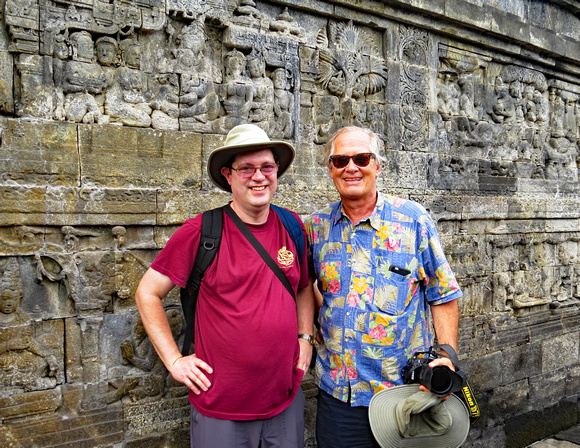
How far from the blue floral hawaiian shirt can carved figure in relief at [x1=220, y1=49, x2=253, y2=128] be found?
1740 millimetres

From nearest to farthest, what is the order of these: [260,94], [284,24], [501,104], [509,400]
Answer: [260,94]
[284,24]
[509,400]
[501,104]

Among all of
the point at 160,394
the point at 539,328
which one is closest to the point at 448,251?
the point at 539,328

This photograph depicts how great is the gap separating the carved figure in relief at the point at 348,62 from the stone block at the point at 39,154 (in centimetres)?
238

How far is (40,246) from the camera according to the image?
326 centimetres

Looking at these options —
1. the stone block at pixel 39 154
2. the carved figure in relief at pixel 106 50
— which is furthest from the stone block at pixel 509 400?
the carved figure in relief at pixel 106 50

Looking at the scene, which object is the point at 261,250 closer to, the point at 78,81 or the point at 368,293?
the point at 368,293

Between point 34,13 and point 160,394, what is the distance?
2.84 m

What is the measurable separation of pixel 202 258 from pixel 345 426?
47.3 inches

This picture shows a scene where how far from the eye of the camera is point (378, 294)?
8.56ft

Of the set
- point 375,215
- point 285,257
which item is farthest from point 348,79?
point 285,257

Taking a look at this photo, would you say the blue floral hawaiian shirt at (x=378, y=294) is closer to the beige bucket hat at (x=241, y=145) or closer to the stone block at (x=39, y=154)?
the beige bucket hat at (x=241, y=145)

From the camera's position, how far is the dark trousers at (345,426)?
8.51 feet

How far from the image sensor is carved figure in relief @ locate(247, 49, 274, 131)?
13.7ft

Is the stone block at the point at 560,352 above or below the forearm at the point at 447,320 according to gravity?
below
